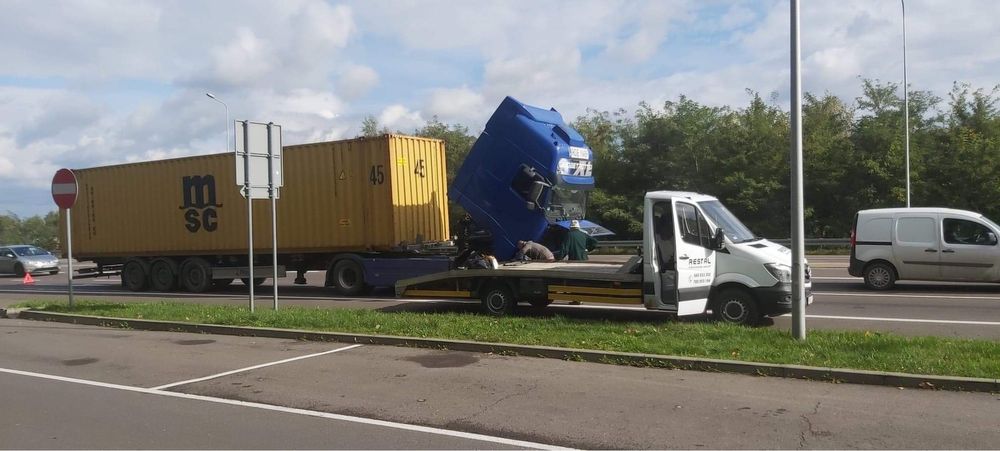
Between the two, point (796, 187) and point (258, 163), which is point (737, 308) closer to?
point (796, 187)

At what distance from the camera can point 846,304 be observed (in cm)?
1355

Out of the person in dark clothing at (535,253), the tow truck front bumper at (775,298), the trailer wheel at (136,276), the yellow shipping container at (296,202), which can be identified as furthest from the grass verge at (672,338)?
the trailer wheel at (136,276)

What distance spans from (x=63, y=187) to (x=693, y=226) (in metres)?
11.4

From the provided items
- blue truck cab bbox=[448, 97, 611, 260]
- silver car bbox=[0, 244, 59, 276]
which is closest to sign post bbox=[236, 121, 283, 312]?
blue truck cab bbox=[448, 97, 611, 260]

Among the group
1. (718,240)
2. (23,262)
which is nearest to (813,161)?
(718,240)

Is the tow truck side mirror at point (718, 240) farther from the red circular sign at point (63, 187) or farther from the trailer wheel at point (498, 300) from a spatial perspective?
the red circular sign at point (63, 187)

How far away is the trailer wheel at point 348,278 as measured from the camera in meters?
16.9

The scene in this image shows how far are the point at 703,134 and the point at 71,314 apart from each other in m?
29.9

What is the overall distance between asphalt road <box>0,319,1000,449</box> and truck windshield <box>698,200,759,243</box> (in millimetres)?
3438

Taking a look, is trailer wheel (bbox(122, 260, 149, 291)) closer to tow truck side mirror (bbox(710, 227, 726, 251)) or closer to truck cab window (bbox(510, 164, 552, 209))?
truck cab window (bbox(510, 164, 552, 209))

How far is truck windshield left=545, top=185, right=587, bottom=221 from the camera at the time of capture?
13.9 m

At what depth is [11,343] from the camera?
1081cm

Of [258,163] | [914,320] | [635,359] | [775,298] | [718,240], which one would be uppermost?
[258,163]

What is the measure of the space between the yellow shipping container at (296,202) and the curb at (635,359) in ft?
18.3
